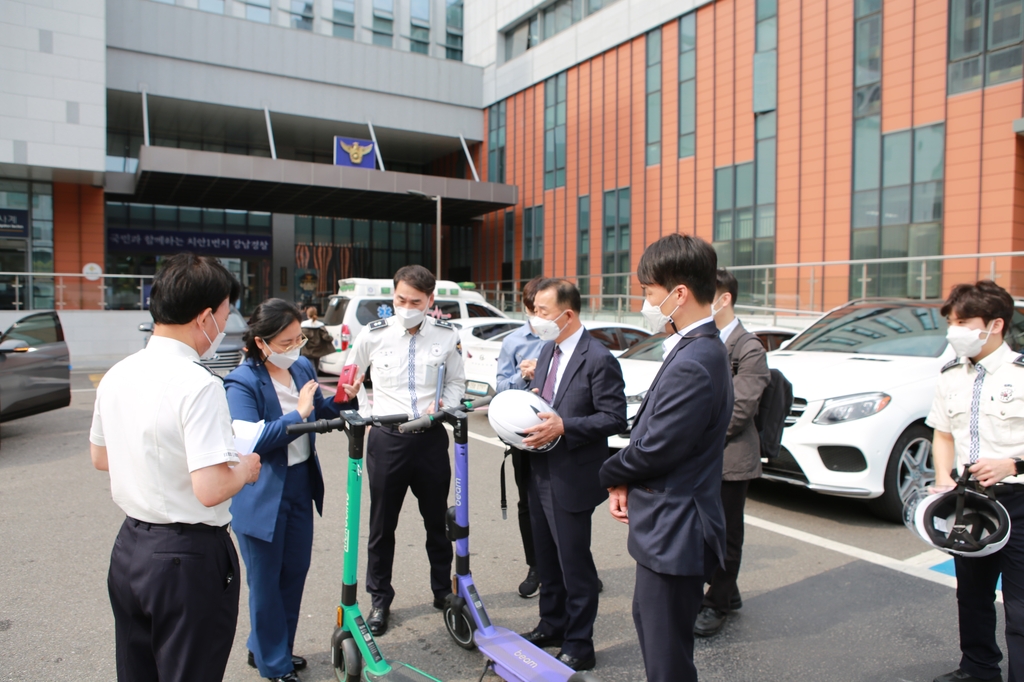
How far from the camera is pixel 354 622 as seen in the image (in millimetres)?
3053

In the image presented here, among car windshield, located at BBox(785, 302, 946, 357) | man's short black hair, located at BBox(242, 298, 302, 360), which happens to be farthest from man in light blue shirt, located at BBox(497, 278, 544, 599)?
car windshield, located at BBox(785, 302, 946, 357)

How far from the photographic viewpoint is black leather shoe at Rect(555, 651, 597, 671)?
333cm

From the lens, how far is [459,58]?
3850 cm

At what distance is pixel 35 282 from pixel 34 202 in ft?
18.3

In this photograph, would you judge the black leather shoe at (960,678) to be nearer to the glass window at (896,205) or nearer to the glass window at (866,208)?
the glass window at (896,205)

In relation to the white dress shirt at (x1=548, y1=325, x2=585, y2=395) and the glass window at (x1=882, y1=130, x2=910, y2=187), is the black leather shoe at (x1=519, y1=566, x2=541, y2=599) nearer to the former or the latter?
the white dress shirt at (x1=548, y1=325, x2=585, y2=395)

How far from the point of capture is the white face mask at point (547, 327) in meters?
3.68

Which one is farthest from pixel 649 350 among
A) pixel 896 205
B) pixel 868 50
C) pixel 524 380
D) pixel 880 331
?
pixel 868 50

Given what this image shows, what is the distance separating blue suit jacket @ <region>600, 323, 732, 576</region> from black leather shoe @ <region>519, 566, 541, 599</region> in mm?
1929

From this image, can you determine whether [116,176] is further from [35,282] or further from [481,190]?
A: [481,190]

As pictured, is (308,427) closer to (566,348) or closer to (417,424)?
(417,424)

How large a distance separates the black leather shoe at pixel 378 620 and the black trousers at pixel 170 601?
1.61 meters

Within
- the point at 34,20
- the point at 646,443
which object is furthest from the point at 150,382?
the point at 34,20

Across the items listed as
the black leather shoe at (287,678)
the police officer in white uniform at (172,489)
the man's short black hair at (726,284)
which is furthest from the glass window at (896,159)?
the police officer in white uniform at (172,489)
